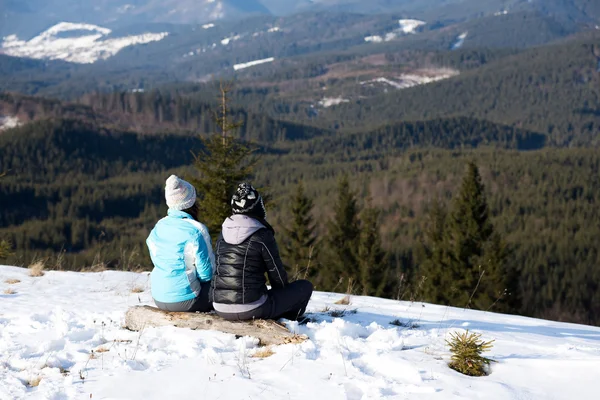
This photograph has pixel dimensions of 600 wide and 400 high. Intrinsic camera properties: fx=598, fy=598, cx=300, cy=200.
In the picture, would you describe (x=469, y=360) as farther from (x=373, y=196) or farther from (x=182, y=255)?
(x=373, y=196)

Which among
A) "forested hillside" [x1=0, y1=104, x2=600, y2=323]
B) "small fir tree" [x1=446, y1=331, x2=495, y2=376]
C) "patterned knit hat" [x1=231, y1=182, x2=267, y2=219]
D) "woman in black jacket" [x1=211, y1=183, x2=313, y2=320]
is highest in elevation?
"patterned knit hat" [x1=231, y1=182, x2=267, y2=219]

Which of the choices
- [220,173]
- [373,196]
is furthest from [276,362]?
[373,196]

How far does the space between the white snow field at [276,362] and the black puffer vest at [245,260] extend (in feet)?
1.85

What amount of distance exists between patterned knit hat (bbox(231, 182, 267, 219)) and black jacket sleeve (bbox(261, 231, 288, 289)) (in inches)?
12.7

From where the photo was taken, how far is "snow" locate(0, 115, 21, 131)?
620 feet

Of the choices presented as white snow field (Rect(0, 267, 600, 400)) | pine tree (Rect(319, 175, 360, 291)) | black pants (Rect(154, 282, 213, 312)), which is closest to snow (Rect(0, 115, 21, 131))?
pine tree (Rect(319, 175, 360, 291))

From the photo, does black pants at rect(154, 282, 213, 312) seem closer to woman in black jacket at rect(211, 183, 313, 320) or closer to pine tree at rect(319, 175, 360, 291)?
woman in black jacket at rect(211, 183, 313, 320)

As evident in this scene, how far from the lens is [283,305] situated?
8.09 m

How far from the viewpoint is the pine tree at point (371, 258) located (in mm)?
43688

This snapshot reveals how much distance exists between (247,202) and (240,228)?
0.35m

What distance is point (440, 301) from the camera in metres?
42.8

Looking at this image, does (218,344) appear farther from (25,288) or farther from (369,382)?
(25,288)

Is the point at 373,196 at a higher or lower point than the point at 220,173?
lower

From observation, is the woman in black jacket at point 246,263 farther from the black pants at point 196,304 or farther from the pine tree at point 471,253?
the pine tree at point 471,253
